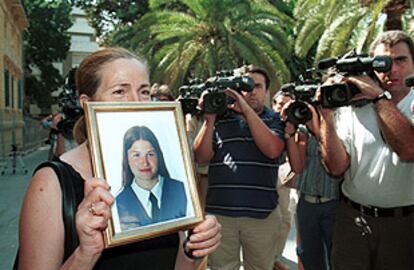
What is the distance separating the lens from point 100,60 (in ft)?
6.37

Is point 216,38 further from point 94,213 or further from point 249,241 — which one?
point 94,213

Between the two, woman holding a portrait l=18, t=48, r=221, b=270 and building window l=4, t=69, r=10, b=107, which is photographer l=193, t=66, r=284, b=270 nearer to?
woman holding a portrait l=18, t=48, r=221, b=270

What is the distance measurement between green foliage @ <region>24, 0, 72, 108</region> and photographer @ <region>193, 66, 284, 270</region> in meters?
42.0

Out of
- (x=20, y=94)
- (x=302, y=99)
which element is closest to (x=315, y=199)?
(x=302, y=99)

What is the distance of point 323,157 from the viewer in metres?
3.37

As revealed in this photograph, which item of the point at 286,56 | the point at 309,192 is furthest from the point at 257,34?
the point at 309,192

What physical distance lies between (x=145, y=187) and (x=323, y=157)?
196 centimetres

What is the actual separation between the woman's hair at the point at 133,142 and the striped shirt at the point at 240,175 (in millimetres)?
2261

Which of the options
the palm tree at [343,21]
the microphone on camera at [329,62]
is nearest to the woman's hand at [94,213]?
the microphone on camera at [329,62]

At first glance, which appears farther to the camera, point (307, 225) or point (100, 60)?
point (307, 225)

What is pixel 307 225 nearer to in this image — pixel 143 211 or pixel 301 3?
pixel 143 211

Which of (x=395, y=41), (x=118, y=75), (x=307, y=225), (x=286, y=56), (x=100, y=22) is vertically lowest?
(x=307, y=225)

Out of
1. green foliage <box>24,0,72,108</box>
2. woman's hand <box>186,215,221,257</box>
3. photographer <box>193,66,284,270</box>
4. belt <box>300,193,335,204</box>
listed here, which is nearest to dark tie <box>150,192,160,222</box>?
woman's hand <box>186,215,221,257</box>

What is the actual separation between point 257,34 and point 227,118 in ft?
54.8
